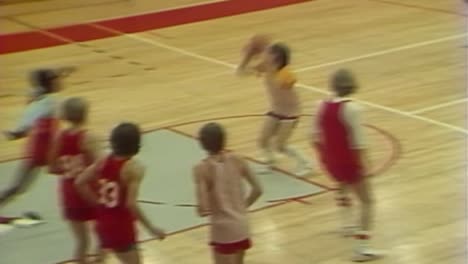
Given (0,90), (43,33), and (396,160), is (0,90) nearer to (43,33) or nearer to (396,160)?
(43,33)

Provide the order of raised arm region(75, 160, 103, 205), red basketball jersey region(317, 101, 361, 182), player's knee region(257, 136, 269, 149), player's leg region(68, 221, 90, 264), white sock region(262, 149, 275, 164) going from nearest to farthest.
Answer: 1. raised arm region(75, 160, 103, 205)
2. player's leg region(68, 221, 90, 264)
3. red basketball jersey region(317, 101, 361, 182)
4. player's knee region(257, 136, 269, 149)
5. white sock region(262, 149, 275, 164)

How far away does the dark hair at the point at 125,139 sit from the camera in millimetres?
5246

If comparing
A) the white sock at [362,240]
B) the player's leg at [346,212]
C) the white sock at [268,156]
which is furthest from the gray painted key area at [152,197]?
the white sock at [362,240]

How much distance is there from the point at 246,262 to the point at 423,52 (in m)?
5.65

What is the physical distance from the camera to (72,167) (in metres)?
5.81

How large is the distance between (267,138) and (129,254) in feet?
8.47

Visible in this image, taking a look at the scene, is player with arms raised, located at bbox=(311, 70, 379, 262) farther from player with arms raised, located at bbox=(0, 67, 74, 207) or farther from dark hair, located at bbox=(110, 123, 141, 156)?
player with arms raised, located at bbox=(0, 67, 74, 207)

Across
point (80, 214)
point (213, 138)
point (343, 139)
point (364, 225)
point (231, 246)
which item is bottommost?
point (364, 225)

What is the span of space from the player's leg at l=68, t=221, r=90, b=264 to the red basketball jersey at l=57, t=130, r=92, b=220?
121mm

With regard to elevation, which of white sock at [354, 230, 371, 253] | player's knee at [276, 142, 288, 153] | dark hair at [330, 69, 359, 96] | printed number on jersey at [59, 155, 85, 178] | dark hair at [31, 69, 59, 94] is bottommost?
white sock at [354, 230, 371, 253]

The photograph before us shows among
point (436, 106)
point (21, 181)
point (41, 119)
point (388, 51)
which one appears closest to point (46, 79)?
point (41, 119)

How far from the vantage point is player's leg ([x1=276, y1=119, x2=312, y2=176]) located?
7.69 m

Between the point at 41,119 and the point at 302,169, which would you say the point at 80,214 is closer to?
the point at 41,119

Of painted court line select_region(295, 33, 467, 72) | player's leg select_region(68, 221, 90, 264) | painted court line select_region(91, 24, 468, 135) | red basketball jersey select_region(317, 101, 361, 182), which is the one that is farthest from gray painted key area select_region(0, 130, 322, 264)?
painted court line select_region(295, 33, 467, 72)
